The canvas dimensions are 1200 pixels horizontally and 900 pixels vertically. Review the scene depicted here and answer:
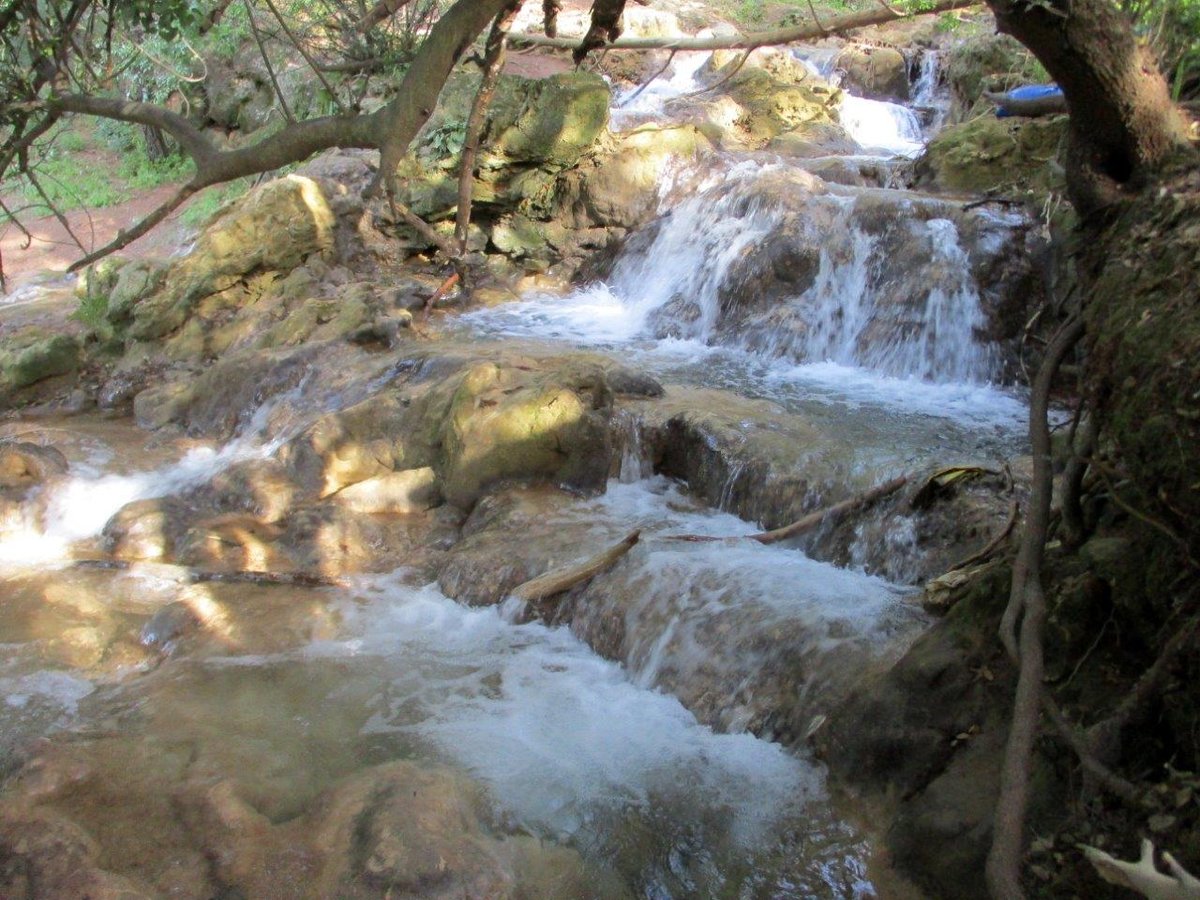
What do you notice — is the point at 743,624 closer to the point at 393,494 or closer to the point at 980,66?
the point at 393,494

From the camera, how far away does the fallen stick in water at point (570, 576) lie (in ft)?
16.5

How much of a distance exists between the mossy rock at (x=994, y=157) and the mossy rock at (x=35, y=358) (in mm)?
9330

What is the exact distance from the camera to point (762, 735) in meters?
3.75

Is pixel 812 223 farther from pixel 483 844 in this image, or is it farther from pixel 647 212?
pixel 483 844

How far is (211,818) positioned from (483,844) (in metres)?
Result: 0.78

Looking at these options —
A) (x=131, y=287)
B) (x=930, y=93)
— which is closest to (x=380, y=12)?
(x=131, y=287)

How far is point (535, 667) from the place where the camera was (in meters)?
4.55

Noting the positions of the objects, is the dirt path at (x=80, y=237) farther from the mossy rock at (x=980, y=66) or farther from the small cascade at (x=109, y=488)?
the mossy rock at (x=980, y=66)

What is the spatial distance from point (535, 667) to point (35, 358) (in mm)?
7715

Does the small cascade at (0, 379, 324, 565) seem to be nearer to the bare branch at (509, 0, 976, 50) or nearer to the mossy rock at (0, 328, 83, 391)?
the mossy rock at (0, 328, 83, 391)

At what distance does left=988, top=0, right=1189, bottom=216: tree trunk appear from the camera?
8.27ft

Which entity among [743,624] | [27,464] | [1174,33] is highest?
[1174,33]

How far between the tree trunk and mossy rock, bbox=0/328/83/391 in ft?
32.2

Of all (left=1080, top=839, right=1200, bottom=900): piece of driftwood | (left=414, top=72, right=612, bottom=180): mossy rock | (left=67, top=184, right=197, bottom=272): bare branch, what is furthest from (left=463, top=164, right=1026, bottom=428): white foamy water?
(left=1080, top=839, right=1200, bottom=900): piece of driftwood
